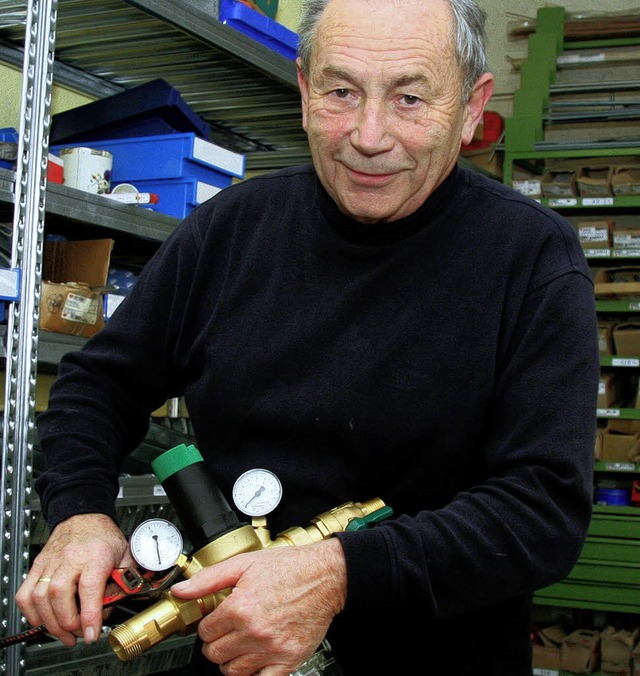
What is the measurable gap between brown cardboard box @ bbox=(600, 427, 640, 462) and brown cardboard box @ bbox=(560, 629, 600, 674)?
2.72ft

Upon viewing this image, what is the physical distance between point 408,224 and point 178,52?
139 centimetres

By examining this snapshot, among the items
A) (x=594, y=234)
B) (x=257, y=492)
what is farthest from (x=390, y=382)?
(x=594, y=234)

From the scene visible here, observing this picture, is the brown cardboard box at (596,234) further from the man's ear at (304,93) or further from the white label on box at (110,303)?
the man's ear at (304,93)

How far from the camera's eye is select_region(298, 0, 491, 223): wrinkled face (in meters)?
1.16

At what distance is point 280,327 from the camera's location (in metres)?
1.21

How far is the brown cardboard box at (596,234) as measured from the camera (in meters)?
4.53

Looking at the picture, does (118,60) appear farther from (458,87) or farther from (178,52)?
(458,87)

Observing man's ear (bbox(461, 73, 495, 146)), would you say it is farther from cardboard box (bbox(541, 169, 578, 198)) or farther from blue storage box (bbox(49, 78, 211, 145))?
cardboard box (bbox(541, 169, 578, 198))

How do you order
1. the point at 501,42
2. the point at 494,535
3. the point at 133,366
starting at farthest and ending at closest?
the point at 501,42 → the point at 133,366 → the point at 494,535

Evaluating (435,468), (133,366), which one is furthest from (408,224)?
(133,366)

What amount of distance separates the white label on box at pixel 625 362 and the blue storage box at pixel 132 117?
8.67 ft

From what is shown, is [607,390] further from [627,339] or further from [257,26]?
[257,26]

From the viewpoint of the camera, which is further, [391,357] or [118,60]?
[118,60]

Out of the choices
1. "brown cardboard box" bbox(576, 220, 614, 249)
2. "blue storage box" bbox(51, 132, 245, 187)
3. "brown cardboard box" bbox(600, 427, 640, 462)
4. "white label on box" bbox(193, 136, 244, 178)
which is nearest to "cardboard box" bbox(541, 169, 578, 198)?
"brown cardboard box" bbox(576, 220, 614, 249)
